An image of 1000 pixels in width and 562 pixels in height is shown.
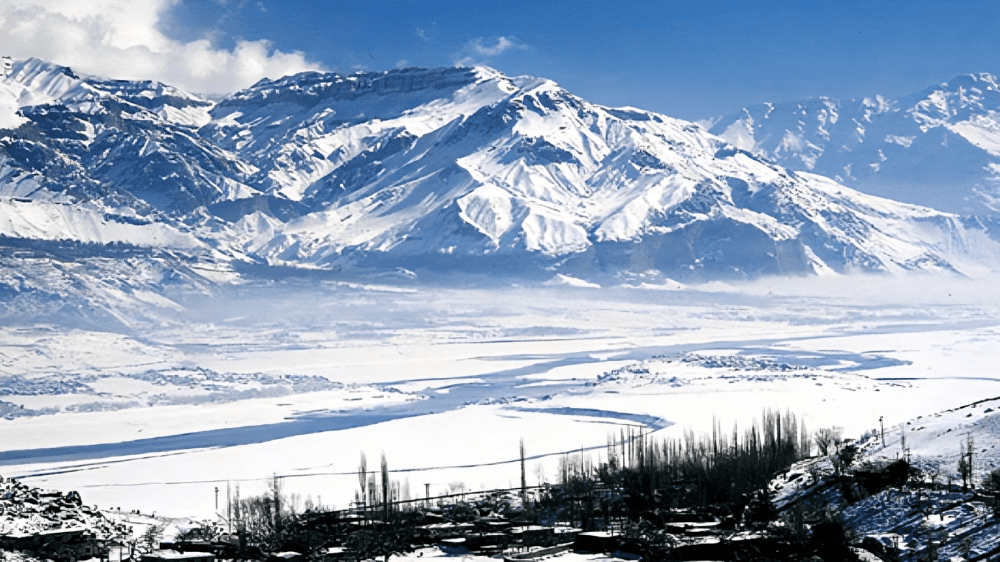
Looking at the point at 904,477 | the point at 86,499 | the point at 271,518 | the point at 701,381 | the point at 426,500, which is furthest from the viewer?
the point at 701,381

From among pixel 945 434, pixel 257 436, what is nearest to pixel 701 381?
pixel 257 436

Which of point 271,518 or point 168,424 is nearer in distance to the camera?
point 271,518

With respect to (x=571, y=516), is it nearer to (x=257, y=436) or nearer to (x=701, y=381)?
(x=257, y=436)

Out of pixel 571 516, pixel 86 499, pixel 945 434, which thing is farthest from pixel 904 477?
pixel 86 499

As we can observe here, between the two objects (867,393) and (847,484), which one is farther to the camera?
(867,393)

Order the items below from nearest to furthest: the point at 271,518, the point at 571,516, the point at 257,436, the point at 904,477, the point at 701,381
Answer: the point at 904,477 → the point at 571,516 → the point at 271,518 → the point at 257,436 → the point at 701,381

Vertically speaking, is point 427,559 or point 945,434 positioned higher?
point 945,434

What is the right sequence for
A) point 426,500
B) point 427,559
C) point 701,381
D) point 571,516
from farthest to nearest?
point 701,381 < point 426,500 < point 571,516 < point 427,559

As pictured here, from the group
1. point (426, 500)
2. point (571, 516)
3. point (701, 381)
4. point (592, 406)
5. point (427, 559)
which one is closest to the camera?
point (427, 559)

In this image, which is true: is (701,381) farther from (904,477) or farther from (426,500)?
(904,477)
